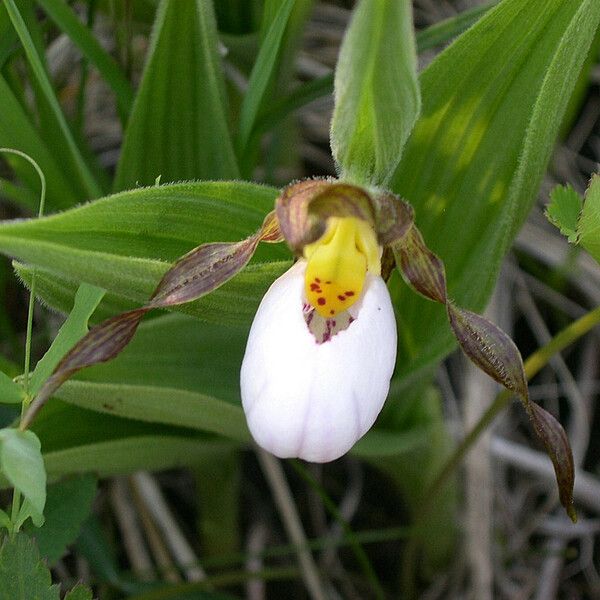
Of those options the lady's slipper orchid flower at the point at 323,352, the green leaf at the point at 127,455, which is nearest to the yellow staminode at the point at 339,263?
the lady's slipper orchid flower at the point at 323,352

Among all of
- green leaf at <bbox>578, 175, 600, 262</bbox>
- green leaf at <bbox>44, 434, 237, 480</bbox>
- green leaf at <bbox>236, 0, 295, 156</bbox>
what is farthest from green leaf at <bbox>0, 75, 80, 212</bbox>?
green leaf at <bbox>578, 175, 600, 262</bbox>

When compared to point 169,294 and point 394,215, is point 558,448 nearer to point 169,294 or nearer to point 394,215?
point 394,215

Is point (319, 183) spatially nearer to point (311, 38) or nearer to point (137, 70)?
point (137, 70)

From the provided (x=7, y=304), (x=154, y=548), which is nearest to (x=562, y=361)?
(x=154, y=548)

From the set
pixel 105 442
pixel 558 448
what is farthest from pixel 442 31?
pixel 105 442

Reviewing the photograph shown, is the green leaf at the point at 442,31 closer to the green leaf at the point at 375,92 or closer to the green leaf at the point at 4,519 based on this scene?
the green leaf at the point at 375,92
